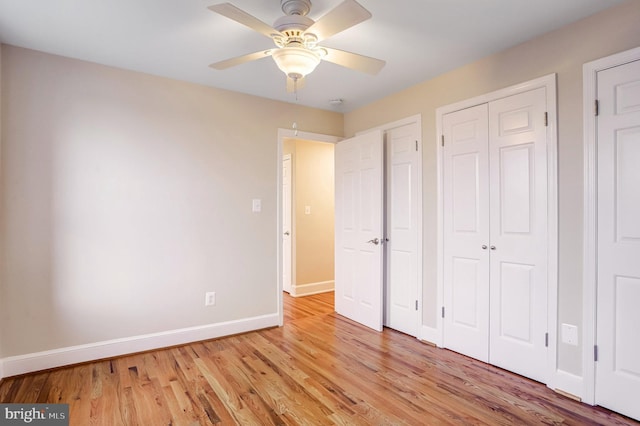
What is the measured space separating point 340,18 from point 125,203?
2.33m

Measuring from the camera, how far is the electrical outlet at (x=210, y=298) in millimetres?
3262

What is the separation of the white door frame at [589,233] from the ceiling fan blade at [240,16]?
1.95 metres

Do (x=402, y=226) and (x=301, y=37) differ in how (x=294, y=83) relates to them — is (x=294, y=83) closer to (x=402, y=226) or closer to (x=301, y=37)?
(x=301, y=37)

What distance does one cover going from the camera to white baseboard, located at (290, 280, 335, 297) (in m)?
4.97

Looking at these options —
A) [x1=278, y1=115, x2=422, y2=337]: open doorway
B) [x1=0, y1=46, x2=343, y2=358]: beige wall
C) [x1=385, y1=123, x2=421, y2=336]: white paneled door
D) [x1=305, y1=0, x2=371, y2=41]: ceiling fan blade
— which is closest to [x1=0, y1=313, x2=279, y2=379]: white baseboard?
[x1=0, y1=46, x2=343, y2=358]: beige wall

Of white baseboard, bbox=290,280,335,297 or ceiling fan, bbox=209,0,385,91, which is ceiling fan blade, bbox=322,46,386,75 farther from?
white baseboard, bbox=290,280,335,297

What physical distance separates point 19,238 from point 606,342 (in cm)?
402

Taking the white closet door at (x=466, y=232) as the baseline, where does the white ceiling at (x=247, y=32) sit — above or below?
above

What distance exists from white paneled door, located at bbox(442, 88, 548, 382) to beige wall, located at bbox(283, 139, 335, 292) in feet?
7.97

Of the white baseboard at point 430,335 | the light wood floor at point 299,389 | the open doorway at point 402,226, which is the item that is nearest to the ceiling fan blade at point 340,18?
the open doorway at point 402,226

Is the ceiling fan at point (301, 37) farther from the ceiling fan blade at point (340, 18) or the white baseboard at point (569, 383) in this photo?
the white baseboard at point (569, 383)

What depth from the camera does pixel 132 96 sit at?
2920 mm

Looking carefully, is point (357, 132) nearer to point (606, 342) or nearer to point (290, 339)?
point (290, 339)

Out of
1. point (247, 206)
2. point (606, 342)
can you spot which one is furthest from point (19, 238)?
point (606, 342)
